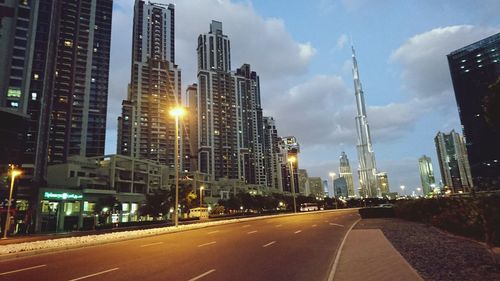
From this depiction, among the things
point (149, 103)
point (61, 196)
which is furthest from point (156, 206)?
point (149, 103)

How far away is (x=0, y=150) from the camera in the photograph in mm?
59625

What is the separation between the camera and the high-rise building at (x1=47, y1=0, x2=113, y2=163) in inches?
5000

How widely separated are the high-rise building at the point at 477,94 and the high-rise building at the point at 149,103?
13948 centimetres

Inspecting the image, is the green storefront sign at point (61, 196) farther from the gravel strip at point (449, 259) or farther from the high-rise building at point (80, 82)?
the gravel strip at point (449, 259)

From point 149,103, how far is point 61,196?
9940cm

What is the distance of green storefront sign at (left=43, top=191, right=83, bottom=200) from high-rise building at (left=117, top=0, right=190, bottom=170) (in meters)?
84.2

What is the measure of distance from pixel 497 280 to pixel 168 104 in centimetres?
16843

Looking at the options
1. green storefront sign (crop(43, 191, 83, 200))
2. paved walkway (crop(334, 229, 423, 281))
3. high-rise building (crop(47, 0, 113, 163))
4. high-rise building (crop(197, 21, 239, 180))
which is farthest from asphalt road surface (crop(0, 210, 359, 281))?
high-rise building (crop(197, 21, 239, 180))

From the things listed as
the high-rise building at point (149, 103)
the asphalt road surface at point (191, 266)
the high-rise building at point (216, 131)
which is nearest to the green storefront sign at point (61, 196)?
the asphalt road surface at point (191, 266)

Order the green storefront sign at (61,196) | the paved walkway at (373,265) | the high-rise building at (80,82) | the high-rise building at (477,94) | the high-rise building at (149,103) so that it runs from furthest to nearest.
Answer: the high-rise building at (149,103) < the high-rise building at (477,94) < the high-rise building at (80,82) < the green storefront sign at (61,196) < the paved walkway at (373,265)

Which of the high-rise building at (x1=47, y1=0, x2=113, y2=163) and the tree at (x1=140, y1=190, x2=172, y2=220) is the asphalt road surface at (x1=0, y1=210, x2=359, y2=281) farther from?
the high-rise building at (x1=47, y1=0, x2=113, y2=163)

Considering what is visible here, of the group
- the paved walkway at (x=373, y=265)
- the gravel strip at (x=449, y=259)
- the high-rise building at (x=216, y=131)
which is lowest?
the gravel strip at (x=449, y=259)

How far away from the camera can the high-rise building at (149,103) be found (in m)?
159

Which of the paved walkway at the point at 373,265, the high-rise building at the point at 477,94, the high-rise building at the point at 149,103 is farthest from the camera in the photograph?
the high-rise building at the point at 149,103
